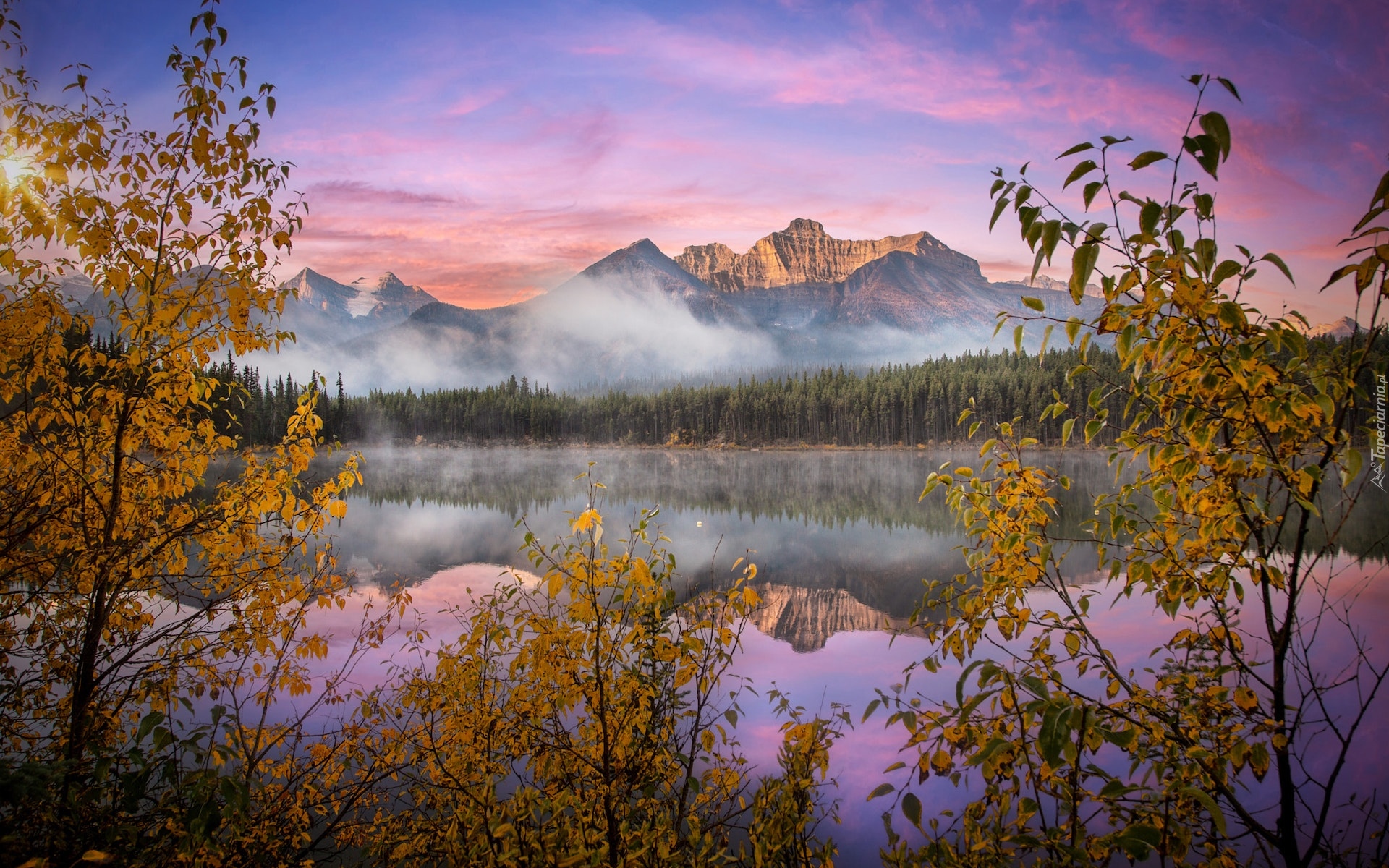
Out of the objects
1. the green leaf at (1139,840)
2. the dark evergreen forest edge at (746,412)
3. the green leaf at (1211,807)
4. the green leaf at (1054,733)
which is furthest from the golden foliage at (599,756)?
the dark evergreen forest edge at (746,412)

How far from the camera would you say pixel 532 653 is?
394 centimetres

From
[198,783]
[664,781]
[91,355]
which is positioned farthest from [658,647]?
[91,355]

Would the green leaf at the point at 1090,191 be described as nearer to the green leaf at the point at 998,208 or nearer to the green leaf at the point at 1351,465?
the green leaf at the point at 998,208

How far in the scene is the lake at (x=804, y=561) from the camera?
924 cm

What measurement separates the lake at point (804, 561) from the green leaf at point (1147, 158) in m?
2.37

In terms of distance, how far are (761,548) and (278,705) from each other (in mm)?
14989

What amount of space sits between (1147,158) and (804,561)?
63.0ft

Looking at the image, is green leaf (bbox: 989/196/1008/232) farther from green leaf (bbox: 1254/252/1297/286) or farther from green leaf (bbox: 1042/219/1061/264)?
green leaf (bbox: 1254/252/1297/286)

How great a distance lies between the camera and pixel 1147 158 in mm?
2289

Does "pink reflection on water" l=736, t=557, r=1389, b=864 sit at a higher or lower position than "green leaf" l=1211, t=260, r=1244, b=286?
lower

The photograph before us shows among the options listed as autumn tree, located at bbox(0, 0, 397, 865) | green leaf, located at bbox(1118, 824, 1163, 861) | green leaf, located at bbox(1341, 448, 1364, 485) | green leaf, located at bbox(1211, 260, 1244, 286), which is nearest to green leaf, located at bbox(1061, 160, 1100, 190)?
green leaf, located at bbox(1211, 260, 1244, 286)

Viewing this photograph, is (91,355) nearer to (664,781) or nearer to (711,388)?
(664,781)

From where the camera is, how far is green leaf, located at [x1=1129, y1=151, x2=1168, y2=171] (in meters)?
2.24

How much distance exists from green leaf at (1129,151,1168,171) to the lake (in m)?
2.37
